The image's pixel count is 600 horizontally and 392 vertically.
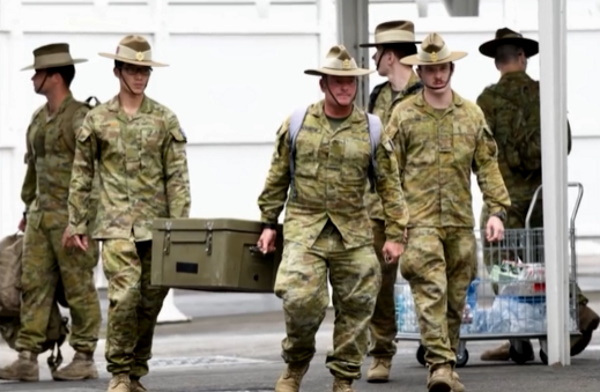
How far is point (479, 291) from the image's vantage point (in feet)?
43.0

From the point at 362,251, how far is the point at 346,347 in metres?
0.51

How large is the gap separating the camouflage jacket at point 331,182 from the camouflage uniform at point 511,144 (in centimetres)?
302

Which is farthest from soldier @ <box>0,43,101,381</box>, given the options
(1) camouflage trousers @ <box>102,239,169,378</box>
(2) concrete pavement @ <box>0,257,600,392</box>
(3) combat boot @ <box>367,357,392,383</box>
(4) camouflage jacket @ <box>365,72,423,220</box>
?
(3) combat boot @ <box>367,357,392,383</box>

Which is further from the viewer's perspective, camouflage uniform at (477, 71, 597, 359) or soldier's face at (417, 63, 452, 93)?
camouflage uniform at (477, 71, 597, 359)

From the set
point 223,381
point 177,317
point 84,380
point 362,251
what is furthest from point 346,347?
point 177,317

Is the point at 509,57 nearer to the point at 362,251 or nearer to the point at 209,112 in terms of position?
the point at 362,251

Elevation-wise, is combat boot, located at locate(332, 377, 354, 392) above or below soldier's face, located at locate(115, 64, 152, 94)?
below

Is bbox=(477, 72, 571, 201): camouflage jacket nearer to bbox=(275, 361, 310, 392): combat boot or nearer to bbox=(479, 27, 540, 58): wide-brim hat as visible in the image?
bbox=(479, 27, 540, 58): wide-brim hat

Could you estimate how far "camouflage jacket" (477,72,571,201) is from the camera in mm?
13773

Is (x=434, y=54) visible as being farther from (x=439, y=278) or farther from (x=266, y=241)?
(x=266, y=241)

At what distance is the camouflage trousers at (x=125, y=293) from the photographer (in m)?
11.3

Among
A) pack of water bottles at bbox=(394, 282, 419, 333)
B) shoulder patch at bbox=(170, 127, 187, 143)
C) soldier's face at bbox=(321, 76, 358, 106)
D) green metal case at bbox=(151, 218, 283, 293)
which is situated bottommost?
pack of water bottles at bbox=(394, 282, 419, 333)

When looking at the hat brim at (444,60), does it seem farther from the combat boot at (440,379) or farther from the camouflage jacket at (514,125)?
the camouflage jacket at (514,125)

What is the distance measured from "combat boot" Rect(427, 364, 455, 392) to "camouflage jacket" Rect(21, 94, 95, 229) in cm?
309
